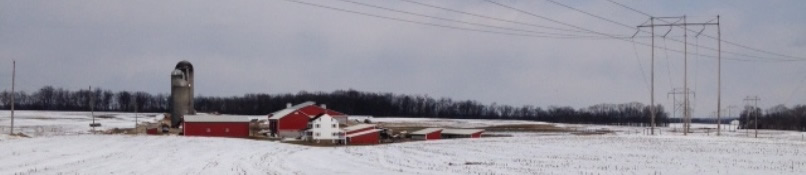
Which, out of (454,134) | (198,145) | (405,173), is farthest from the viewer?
(454,134)

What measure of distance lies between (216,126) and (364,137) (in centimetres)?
1827

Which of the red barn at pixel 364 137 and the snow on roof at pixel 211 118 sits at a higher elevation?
the snow on roof at pixel 211 118

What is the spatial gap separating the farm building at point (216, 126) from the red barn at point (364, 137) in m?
14.6

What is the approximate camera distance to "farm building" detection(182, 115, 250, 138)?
76.9 meters

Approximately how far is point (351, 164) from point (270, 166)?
157 inches

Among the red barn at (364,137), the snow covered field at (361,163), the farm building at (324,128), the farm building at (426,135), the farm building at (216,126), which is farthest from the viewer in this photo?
the farm building at (426,135)

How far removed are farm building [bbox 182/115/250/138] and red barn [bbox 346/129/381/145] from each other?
576 inches

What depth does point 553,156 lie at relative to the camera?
4362 centimetres

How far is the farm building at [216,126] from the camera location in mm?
76938

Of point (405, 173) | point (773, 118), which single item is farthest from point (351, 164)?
point (773, 118)

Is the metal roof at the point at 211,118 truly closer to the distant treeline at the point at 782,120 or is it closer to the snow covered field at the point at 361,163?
the snow covered field at the point at 361,163

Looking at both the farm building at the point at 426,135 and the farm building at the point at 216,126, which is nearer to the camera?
the farm building at the point at 216,126

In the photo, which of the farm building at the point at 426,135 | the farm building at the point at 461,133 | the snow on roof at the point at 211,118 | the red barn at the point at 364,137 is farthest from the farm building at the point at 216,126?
the farm building at the point at 461,133

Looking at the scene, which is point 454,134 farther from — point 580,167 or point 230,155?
point 580,167
